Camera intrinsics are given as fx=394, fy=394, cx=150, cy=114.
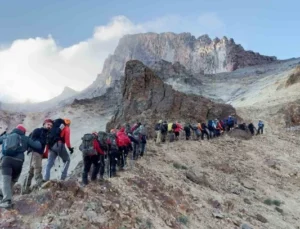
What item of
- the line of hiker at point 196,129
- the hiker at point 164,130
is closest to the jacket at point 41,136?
the line of hiker at point 196,129

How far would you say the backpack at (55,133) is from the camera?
36.6 ft

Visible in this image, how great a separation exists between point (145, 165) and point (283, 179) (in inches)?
318

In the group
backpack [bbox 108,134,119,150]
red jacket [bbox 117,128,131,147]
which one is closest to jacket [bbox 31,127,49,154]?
backpack [bbox 108,134,119,150]

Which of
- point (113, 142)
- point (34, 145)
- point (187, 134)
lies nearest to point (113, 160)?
point (113, 142)

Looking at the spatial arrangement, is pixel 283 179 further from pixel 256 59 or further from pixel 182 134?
pixel 256 59

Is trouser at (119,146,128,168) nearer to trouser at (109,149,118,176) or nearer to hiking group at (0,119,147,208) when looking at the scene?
hiking group at (0,119,147,208)

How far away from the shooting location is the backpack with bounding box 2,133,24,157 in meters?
9.13

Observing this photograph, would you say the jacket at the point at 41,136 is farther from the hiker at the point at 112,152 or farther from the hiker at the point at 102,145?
the hiker at the point at 112,152

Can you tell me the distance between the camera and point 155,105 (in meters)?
31.2

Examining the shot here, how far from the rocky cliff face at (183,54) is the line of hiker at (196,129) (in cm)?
9284

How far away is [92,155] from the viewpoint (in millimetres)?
12094

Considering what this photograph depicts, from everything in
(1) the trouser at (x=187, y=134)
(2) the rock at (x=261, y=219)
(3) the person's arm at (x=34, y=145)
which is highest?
(3) the person's arm at (x=34, y=145)

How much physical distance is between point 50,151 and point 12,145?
89.3 inches

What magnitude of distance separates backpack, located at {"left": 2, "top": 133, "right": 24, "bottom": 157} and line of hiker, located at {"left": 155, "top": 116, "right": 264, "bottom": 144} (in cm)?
1404
